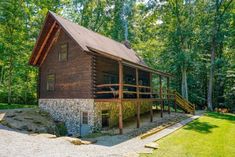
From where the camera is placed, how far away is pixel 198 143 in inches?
466

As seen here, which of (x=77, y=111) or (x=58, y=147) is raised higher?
(x=77, y=111)

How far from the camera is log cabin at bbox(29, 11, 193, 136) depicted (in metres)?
15.4

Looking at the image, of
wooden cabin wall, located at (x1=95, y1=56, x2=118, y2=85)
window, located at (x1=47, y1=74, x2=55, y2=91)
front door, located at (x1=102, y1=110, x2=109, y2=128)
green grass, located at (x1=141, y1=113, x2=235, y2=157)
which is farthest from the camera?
window, located at (x1=47, y1=74, x2=55, y2=91)

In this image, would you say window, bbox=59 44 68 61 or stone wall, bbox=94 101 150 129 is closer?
stone wall, bbox=94 101 150 129

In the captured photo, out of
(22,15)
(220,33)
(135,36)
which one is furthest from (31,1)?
(220,33)

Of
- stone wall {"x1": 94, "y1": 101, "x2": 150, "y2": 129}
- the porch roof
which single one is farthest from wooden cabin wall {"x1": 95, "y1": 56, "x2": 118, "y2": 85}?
stone wall {"x1": 94, "y1": 101, "x2": 150, "y2": 129}

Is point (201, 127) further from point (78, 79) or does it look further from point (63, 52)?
point (63, 52)

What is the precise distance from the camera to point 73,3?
36.0 m

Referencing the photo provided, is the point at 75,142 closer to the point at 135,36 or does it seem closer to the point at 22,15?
the point at 22,15

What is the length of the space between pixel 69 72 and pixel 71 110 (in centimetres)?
285

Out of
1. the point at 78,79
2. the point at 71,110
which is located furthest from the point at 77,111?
the point at 78,79

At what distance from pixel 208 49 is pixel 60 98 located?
24595mm

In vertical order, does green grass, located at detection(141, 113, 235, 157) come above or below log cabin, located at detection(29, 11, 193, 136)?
below

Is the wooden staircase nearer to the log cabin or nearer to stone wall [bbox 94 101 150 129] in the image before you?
stone wall [bbox 94 101 150 129]
